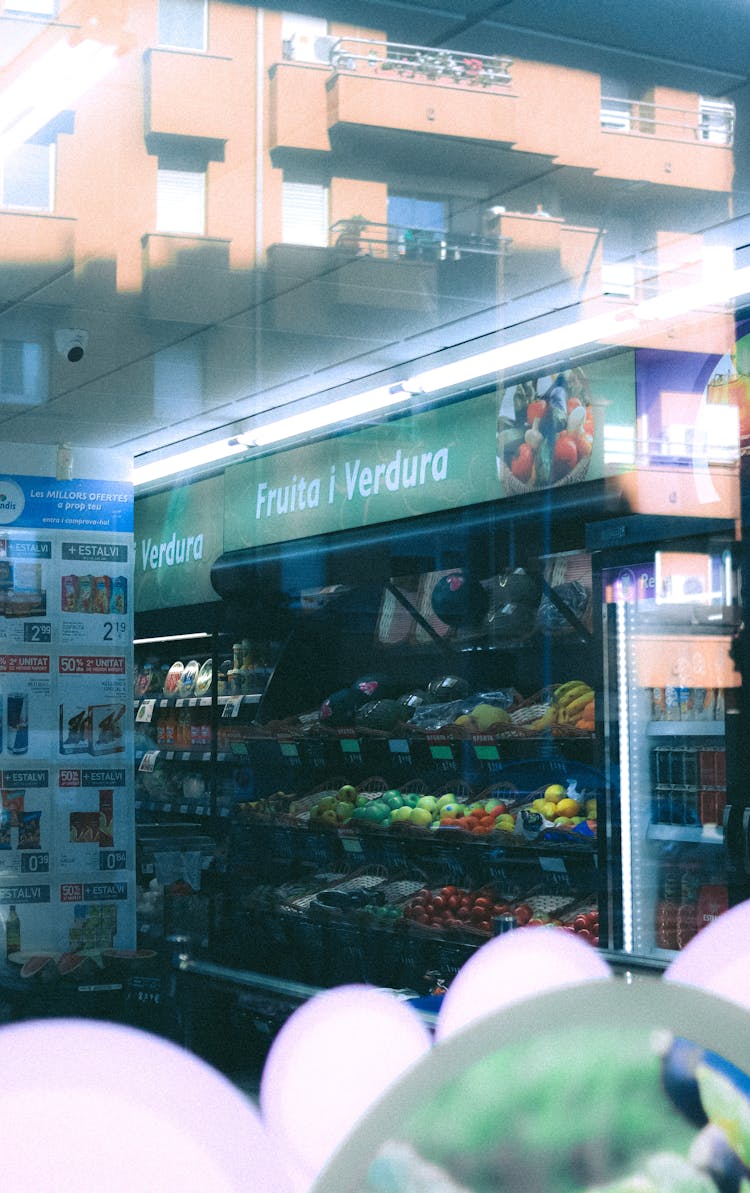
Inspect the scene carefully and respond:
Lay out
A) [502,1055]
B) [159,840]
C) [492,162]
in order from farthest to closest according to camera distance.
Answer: [159,840], [492,162], [502,1055]

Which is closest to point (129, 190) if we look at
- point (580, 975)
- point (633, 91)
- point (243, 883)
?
point (633, 91)

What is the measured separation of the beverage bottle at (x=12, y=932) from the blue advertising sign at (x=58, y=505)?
3.90 feet

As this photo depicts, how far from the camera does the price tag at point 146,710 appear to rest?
532cm

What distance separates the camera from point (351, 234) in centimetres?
482

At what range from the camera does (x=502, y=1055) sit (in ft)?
1.80

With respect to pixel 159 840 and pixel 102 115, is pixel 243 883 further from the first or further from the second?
pixel 102 115

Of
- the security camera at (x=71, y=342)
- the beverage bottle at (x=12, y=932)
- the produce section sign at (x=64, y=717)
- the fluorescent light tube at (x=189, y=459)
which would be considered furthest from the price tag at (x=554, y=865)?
the fluorescent light tube at (x=189, y=459)

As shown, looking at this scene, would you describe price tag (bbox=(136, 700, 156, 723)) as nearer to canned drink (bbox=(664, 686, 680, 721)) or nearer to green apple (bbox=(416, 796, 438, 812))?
green apple (bbox=(416, 796, 438, 812))

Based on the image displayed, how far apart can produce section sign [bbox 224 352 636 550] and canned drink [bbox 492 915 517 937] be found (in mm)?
1812

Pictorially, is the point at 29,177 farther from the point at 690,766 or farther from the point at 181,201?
the point at 690,766

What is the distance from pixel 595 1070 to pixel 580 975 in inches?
14.2

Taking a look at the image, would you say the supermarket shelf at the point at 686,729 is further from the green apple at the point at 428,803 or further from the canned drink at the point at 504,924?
the green apple at the point at 428,803

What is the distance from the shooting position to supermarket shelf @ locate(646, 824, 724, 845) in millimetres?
3732

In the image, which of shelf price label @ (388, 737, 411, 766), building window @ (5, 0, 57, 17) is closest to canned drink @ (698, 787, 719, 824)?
shelf price label @ (388, 737, 411, 766)
